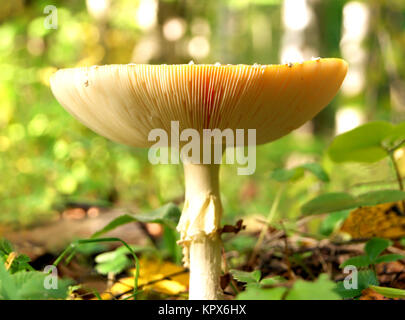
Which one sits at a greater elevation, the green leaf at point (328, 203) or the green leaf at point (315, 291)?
the green leaf at point (328, 203)

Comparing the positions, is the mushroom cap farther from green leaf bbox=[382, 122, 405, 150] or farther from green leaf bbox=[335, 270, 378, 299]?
green leaf bbox=[335, 270, 378, 299]

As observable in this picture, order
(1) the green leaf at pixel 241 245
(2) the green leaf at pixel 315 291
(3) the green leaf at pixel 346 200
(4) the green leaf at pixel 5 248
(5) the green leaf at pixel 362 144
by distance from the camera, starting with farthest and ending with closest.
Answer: (1) the green leaf at pixel 241 245
(5) the green leaf at pixel 362 144
(3) the green leaf at pixel 346 200
(4) the green leaf at pixel 5 248
(2) the green leaf at pixel 315 291

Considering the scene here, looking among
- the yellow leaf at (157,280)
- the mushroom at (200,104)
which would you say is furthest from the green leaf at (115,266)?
the mushroom at (200,104)

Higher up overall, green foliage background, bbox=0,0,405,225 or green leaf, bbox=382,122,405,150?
green foliage background, bbox=0,0,405,225

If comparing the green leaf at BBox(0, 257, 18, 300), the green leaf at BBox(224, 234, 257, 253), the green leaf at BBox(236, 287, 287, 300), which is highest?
the green leaf at BBox(224, 234, 257, 253)

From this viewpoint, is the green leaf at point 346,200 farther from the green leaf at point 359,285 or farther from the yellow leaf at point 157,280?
the yellow leaf at point 157,280

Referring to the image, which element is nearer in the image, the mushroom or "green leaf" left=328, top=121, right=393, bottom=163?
the mushroom

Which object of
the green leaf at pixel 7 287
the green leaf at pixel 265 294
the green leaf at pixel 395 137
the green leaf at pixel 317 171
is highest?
the green leaf at pixel 395 137

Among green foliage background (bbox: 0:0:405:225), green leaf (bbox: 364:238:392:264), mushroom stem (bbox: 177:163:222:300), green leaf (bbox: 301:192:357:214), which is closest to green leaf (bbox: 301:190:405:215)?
green leaf (bbox: 301:192:357:214)
